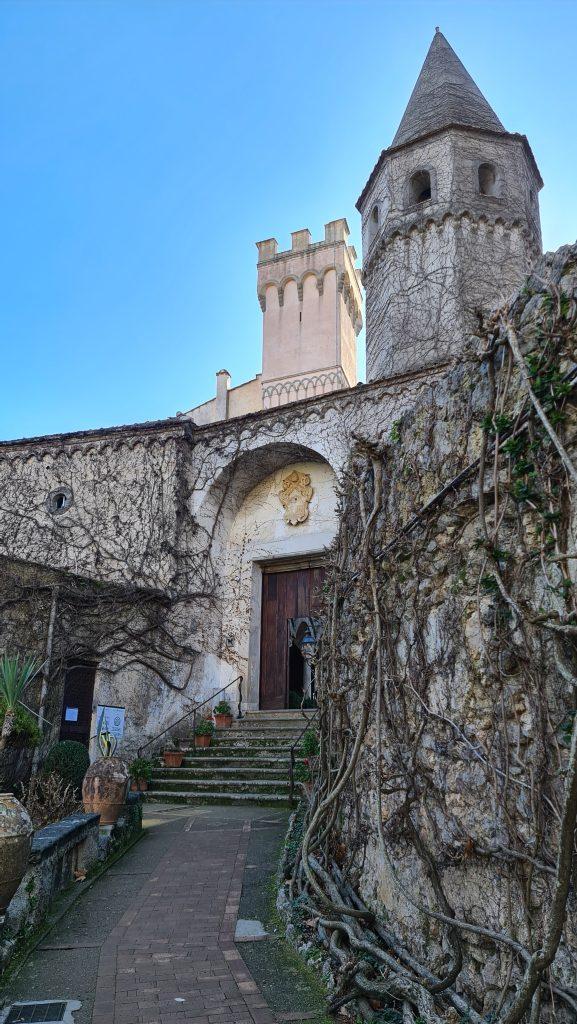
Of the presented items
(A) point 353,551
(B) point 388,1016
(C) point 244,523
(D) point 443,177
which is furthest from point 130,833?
(D) point 443,177

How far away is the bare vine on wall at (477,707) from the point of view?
2658mm

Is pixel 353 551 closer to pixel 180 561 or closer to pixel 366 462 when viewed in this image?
pixel 366 462

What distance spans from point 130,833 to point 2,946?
3.06m

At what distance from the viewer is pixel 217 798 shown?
849 cm

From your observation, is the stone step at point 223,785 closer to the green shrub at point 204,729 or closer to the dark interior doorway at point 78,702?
the green shrub at point 204,729

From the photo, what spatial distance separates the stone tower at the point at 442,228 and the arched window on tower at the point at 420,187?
0.02 metres

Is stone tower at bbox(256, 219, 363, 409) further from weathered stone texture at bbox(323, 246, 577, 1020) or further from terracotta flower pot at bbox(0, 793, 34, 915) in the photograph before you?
terracotta flower pot at bbox(0, 793, 34, 915)

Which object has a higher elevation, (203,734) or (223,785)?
(203,734)

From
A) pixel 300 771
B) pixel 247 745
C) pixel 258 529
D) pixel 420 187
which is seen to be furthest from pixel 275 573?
pixel 420 187

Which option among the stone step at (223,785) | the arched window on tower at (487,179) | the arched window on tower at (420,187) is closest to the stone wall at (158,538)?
the stone step at (223,785)

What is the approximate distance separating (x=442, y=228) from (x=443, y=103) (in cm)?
327

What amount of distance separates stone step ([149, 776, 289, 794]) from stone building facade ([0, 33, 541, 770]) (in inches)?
64.1

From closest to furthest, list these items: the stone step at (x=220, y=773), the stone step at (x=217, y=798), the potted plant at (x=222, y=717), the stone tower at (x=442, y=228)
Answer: the stone step at (x=217, y=798), the stone step at (x=220, y=773), the potted plant at (x=222, y=717), the stone tower at (x=442, y=228)

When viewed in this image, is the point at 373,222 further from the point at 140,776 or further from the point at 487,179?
the point at 140,776
